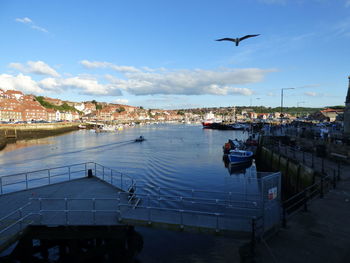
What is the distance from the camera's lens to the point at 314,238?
891 centimetres

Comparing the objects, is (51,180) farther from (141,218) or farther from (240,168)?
(240,168)

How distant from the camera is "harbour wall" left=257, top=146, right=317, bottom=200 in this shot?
20.5 metres

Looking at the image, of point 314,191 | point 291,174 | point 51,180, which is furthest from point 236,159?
point 51,180

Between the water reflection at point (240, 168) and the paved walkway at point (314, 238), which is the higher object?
the paved walkway at point (314, 238)

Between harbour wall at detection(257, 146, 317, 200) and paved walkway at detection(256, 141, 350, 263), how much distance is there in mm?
8430

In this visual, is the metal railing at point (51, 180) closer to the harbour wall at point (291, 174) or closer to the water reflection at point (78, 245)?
the water reflection at point (78, 245)

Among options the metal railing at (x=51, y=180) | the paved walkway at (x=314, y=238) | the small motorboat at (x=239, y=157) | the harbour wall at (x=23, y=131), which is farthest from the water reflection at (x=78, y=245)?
the harbour wall at (x=23, y=131)

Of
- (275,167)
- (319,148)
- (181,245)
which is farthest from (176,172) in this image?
(181,245)

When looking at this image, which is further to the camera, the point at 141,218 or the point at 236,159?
the point at 236,159

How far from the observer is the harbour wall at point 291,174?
20.5m

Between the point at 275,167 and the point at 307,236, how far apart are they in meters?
24.6

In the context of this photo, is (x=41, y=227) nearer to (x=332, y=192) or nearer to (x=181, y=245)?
(x=181, y=245)

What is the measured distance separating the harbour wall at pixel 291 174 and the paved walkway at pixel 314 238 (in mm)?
8430

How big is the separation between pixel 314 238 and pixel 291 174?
1749 centimetres
